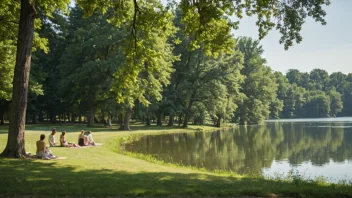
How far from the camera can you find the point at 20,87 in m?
14.8

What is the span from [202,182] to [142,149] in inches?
617

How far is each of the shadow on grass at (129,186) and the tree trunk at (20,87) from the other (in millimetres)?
2802

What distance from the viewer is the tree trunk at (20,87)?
14766 mm

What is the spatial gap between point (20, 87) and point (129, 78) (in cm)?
595

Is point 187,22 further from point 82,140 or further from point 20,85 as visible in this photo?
point 82,140

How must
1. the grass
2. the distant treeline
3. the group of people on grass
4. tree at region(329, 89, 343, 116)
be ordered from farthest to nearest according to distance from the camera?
tree at region(329, 89, 343, 116) → the distant treeline → the group of people on grass → the grass

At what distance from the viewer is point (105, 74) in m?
44.6

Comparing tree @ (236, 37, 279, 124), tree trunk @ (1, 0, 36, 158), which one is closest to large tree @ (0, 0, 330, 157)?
tree trunk @ (1, 0, 36, 158)

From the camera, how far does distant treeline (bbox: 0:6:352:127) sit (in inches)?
1599

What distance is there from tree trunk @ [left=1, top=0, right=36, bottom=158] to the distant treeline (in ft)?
16.9

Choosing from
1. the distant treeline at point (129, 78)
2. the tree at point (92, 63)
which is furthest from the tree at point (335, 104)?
the tree at point (92, 63)

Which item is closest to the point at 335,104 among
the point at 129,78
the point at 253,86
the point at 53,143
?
the point at 253,86

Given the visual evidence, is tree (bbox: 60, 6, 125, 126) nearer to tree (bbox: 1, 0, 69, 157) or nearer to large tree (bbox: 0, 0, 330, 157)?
large tree (bbox: 0, 0, 330, 157)

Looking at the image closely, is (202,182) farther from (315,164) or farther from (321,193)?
(315,164)
